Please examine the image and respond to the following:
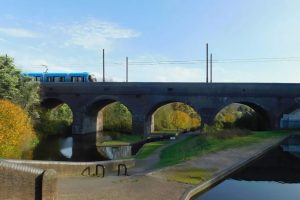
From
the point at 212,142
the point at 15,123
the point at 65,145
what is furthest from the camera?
the point at 65,145

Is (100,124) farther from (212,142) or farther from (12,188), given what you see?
(12,188)

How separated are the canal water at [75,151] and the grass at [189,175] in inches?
590

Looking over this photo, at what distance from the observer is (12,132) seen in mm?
26531

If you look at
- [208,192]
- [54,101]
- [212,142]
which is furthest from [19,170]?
[54,101]

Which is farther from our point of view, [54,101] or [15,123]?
[54,101]

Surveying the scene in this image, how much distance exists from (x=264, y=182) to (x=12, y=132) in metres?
17.1

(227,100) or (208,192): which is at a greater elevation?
(227,100)

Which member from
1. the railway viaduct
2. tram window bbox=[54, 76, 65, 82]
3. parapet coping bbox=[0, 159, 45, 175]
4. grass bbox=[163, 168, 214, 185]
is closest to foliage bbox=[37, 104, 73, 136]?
the railway viaduct

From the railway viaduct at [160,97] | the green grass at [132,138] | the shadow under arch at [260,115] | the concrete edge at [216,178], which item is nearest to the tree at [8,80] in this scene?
the green grass at [132,138]

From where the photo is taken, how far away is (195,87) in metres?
44.5

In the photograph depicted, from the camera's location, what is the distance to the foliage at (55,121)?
47.8 metres

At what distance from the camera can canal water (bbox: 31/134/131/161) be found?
32594mm

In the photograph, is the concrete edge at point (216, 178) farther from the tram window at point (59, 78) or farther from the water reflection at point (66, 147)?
the tram window at point (59, 78)

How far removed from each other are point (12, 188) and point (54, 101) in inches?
1743
